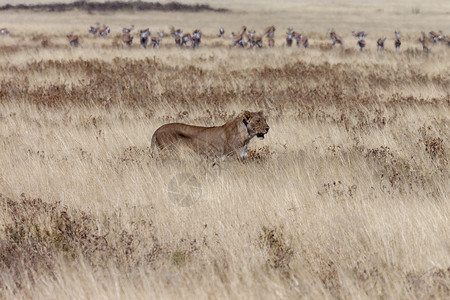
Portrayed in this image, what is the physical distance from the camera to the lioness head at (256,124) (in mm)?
8078

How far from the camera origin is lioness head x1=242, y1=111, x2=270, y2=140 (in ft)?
26.5

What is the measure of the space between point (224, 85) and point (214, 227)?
400 inches

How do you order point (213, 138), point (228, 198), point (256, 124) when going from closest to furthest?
point (228, 198)
point (256, 124)
point (213, 138)

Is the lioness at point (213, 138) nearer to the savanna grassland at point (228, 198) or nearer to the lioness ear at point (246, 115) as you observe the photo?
the lioness ear at point (246, 115)

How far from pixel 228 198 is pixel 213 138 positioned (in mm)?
2137

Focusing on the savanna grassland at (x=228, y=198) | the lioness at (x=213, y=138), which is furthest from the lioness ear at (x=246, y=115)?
the savanna grassland at (x=228, y=198)

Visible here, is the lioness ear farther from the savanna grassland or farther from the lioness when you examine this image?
the savanna grassland

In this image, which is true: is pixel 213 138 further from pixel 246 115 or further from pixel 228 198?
pixel 228 198

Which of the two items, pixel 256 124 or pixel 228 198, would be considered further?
pixel 256 124

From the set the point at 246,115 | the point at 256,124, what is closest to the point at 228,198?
the point at 256,124

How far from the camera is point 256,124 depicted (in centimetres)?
810

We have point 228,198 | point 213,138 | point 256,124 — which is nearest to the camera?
point 228,198

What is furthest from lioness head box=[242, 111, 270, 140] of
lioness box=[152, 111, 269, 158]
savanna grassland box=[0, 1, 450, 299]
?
savanna grassland box=[0, 1, 450, 299]

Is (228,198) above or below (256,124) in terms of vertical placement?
below
